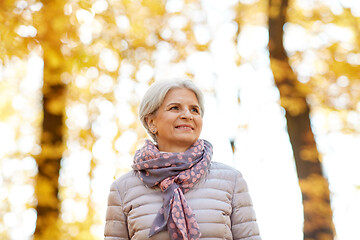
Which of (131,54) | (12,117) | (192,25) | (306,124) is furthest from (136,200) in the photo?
(12,117)

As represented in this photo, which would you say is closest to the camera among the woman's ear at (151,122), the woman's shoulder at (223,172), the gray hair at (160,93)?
the woman's shoulder at (223,172)

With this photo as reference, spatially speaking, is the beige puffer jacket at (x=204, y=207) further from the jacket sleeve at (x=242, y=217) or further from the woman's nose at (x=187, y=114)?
the woman's nose at (x=187, y=114)

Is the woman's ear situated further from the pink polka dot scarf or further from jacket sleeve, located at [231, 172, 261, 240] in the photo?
jacket sleeve, located at [231, 172, 261, 240]

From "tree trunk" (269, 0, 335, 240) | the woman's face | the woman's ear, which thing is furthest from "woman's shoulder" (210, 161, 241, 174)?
"tree trunk" (269, 0, 335, 240)

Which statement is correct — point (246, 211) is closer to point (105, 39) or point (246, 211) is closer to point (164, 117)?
point (164, 117)

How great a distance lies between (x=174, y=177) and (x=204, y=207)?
248 millimetres

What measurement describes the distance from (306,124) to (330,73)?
1498mm

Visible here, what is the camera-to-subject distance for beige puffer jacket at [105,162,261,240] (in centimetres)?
238

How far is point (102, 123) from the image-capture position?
401 inches

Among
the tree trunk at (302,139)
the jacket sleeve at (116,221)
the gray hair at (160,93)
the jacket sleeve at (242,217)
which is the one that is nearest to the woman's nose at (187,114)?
the gray hair at (160,93)

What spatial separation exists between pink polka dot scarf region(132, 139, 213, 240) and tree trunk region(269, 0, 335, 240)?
8.26 feet

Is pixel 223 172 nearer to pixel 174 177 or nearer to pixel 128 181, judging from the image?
pixel 174 177

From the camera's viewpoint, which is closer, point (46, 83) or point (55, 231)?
point (55, 231)

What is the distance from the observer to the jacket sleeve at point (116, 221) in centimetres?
254
